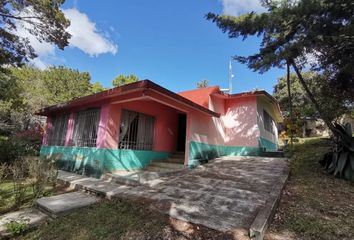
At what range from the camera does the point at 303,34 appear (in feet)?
23.7

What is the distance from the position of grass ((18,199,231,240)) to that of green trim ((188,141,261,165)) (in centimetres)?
458

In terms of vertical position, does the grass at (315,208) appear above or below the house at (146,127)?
below

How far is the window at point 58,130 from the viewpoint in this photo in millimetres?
10406

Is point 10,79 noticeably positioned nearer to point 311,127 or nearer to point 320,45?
point 320,45

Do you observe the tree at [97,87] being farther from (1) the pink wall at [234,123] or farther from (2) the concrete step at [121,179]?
(2) the concrete step at [121,179]

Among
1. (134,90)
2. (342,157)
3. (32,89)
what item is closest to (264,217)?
(134,90)

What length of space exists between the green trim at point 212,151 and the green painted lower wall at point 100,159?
166 cm

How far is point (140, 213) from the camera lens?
4145 millimetres

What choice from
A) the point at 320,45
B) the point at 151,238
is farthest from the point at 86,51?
the point at 151,238

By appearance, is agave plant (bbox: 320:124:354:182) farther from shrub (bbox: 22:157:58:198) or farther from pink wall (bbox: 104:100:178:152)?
shrub (bbox: 22:157:58:198)

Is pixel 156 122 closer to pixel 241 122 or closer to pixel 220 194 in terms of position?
pixel 241 122

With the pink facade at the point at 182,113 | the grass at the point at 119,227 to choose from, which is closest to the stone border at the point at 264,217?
the grass at the point at 119,227

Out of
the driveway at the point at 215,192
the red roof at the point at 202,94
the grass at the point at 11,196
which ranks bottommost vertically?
the grass at the point at 11,196

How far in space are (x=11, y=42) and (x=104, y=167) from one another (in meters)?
6.50
